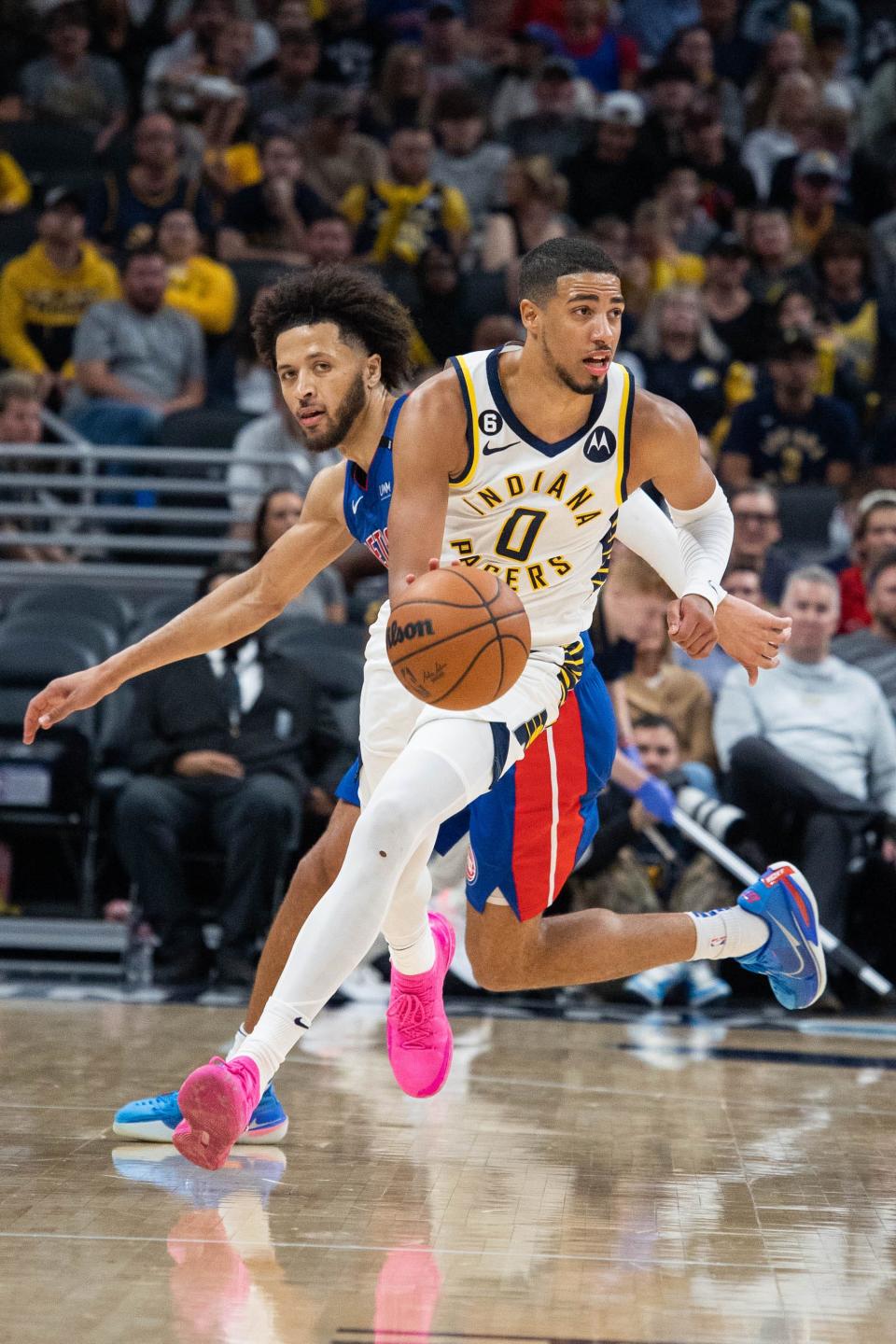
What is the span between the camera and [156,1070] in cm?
478

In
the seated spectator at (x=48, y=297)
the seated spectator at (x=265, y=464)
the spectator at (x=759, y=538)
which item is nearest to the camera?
the spectator at (x=759, y=538)

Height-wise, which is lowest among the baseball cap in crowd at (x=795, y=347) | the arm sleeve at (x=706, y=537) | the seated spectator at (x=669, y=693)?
the seated spectator at (x=669, y=693)

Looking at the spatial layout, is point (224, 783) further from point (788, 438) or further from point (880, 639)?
point (788, 438)

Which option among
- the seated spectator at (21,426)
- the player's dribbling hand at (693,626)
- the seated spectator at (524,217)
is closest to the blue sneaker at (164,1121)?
the player's dribbling hand at (693,626)

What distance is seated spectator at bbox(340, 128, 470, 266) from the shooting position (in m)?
10.2

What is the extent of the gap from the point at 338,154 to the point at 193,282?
1.80 meters

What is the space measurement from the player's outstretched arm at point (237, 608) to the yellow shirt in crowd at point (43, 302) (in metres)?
5.80

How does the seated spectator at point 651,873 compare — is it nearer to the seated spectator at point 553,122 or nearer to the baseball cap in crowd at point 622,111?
the baseball cap in crowd at point 622,111

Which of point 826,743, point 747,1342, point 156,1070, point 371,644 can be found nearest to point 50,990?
point 156,1070

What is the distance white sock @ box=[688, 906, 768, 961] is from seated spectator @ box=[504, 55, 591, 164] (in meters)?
8.09

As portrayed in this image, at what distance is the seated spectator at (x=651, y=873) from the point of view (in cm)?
648

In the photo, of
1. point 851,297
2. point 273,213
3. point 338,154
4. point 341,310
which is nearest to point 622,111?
point 338,154

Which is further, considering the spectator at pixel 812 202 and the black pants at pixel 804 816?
the spectator at pixel 812 202

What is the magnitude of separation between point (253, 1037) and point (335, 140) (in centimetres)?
848
